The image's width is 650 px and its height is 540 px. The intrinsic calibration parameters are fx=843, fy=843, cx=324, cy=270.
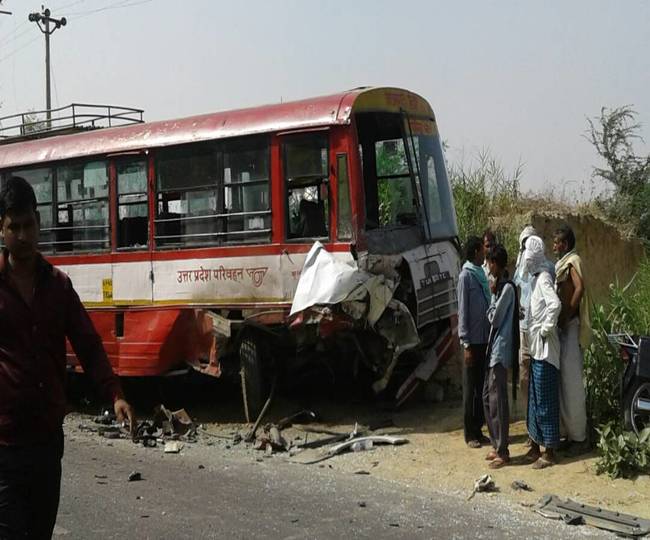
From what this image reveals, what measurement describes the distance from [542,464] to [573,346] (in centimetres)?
98

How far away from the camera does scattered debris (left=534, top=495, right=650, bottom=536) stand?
17.2ft

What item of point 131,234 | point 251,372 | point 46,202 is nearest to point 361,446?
point 251,372

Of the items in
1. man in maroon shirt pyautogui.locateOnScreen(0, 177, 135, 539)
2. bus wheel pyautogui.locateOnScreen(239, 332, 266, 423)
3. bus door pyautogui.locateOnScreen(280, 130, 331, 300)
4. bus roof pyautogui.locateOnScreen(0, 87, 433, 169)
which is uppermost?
bus roof pyautogui.locateOnScreen(0, 87, 433, 169)

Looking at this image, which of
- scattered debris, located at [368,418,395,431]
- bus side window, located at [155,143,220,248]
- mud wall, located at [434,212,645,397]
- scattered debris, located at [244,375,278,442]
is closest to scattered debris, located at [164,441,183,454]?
scattered debris, located at [244,375,278,442]

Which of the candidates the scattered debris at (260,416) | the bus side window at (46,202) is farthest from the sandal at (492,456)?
the bus side window at (46,202)

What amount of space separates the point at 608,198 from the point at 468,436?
1134 centimetres

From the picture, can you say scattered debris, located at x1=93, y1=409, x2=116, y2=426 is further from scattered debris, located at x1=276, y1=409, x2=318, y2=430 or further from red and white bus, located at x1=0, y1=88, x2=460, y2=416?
scattered debris, located at x1=276, y1=409, x2=318, y2=430

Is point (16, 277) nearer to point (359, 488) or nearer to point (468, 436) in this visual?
point (359, 488)

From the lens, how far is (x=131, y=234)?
9.92 m

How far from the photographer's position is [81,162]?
10.4 meters

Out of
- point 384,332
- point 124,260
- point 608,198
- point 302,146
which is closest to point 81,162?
point 124,260

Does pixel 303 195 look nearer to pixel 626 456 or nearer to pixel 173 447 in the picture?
pixel 173 447

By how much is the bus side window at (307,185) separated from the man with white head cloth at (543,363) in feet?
7.91

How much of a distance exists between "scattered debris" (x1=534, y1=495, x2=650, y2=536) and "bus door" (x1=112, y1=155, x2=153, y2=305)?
5.34 metres
